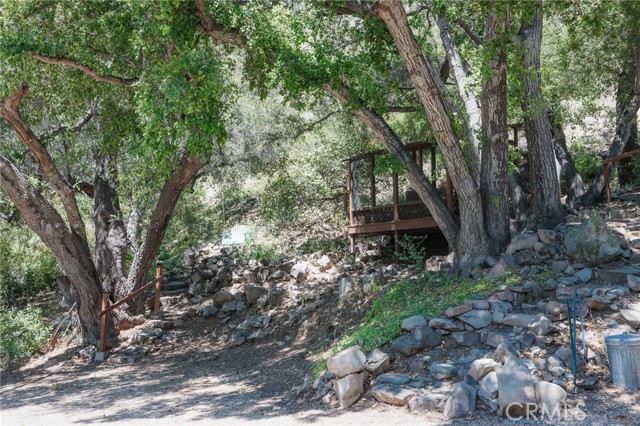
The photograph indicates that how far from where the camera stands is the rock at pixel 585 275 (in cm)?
850

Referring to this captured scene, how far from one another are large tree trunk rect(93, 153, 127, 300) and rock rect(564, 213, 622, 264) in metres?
9.32

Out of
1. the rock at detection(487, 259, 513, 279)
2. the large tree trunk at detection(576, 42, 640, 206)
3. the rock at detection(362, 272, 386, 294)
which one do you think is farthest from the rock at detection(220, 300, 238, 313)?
the large tree trunk at detection(576, 42, 640, 206)

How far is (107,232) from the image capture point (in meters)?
13.9

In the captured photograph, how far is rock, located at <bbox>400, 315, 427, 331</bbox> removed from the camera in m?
8.07

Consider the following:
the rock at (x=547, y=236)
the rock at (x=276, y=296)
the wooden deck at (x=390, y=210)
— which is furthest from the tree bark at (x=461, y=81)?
the rock at (x=276, y=296)

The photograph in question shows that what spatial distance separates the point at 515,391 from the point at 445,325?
1.93m

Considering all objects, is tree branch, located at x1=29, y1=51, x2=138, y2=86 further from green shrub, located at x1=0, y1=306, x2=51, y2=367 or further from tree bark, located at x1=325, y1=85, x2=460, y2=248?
green shrub, located at x1=0, y1=306, x2=51, y2=367

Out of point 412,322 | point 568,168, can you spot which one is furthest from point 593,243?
point 568,168

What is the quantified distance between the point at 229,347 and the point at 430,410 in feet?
22.3

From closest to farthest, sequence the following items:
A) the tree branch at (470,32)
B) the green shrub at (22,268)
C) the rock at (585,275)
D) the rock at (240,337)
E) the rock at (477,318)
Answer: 1. the rock at (477,318)
2. the rock at (585,275)
3. the rock at (240,337)
4. the tree branch at (470,32)
5. the green shrub at (22,268)

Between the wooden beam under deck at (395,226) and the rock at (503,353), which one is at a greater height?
the wooden beam under deck at (395,226)

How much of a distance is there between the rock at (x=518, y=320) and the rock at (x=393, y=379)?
1.54m

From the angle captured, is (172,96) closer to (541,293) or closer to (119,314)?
(541,293)

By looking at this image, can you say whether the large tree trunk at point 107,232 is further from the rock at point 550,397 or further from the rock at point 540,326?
the rock at point 550,397
